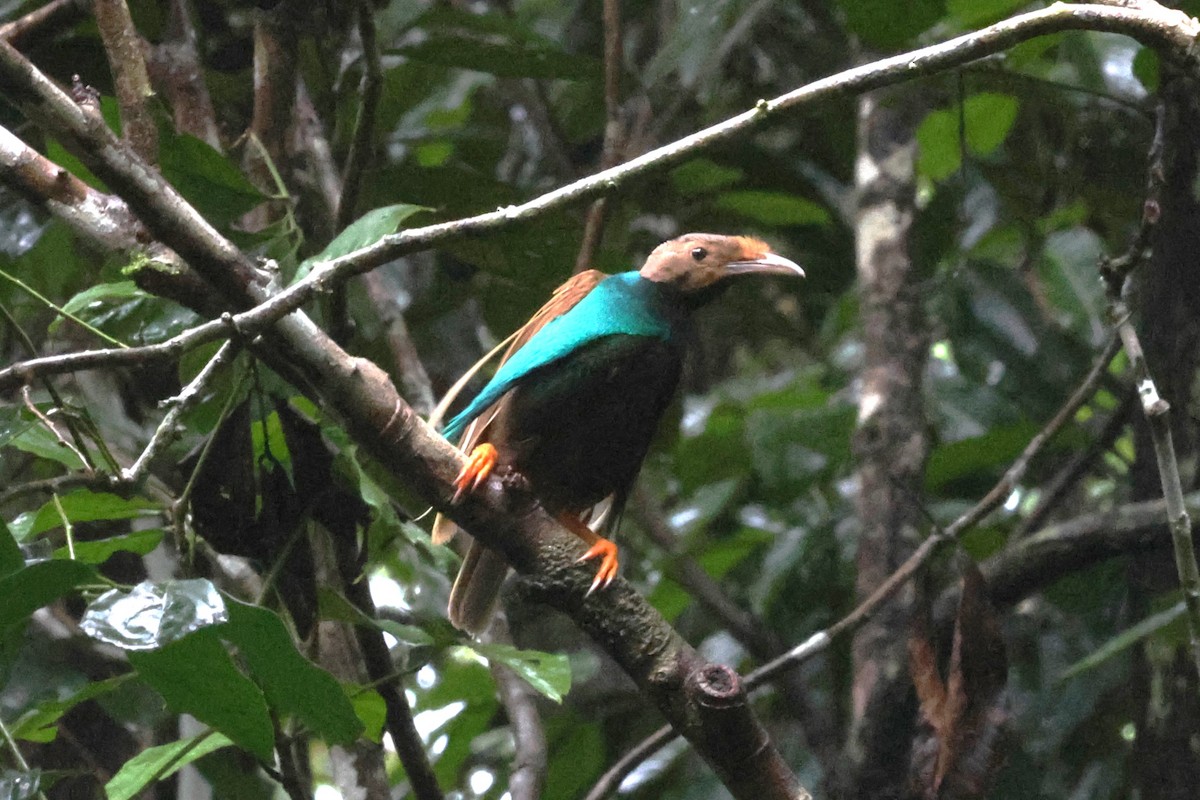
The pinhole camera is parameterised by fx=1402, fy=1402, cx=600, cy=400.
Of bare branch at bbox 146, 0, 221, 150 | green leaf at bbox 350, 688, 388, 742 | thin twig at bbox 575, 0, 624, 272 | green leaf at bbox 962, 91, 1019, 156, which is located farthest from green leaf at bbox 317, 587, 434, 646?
green leaf at bbox 962, 91, 1019, 156

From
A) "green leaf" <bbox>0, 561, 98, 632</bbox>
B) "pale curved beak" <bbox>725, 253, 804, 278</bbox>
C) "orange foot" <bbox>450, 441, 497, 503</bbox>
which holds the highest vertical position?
"pale curved beak" <bbox>725, 253, 804, 278</bbox>

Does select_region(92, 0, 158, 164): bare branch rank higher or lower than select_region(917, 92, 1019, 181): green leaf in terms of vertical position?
higher

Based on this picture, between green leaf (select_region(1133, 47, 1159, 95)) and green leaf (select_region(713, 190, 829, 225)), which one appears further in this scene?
green leaf (select_region(713, 190, 829, 225))

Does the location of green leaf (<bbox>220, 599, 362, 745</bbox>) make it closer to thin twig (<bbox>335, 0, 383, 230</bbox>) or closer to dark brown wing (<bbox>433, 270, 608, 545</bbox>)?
dark brown wing (<bbox>433, 270, 608, 545</bbox>)

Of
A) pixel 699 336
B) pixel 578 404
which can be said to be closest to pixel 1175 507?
pixel 578 404

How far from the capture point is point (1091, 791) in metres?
3.74

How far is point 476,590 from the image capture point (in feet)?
10.8

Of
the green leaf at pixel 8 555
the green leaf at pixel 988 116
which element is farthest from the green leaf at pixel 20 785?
the green leaf at pixel 988 116

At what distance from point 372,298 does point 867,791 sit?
1.81 m

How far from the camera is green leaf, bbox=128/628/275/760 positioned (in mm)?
2031

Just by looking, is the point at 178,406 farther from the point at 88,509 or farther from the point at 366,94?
the point at 366,94

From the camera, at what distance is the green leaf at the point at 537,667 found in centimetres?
256

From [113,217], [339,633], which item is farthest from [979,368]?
[113,217]

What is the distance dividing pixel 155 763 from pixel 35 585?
0.61m
